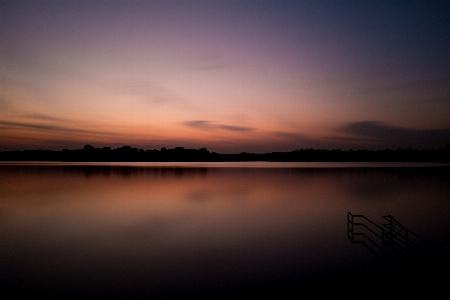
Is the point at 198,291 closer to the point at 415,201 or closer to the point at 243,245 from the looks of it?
the point at 243,245

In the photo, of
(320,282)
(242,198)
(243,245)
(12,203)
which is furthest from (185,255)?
(12,203)

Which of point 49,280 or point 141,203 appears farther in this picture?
point 141,203

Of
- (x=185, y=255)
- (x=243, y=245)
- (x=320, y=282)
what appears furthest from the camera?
(x=243, y=245)

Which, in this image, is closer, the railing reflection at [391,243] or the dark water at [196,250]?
the dark water at [196,250]

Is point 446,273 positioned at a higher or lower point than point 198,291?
higher

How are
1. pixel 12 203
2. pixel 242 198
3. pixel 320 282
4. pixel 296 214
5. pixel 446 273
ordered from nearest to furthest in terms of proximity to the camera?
1. pixel 446 273
2. pixel 320 282
3. pixel 296 214
4. pixel 12 203
5. pixel 242 198

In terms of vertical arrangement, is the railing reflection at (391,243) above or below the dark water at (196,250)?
above

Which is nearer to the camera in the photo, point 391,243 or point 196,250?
point 391,243

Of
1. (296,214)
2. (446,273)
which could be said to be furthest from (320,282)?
(296,214)

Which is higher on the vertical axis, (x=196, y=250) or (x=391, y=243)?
(x=391, y=243)

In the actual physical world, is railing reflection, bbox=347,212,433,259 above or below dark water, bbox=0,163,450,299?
above

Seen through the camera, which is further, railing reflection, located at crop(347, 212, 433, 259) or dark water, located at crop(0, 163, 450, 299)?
railing reflection, located at crop(347, 212, 433, 259)

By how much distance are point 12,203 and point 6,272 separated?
1218 inches

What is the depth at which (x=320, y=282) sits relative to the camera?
12703 mm
